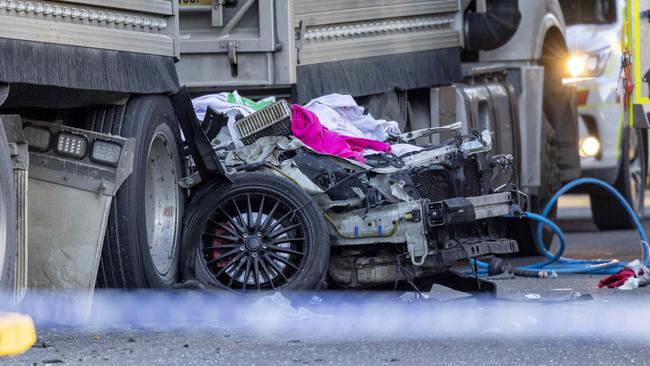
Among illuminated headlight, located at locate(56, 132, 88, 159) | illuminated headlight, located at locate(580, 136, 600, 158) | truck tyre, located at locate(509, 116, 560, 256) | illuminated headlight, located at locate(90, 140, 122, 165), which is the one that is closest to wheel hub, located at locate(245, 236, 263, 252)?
illuminated headlight, located at locate(90, 140, 122, 165)

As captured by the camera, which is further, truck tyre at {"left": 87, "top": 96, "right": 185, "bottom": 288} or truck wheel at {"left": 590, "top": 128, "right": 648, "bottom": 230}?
truck wheel at {"left": 590, "top": 128, "right": 648, "bottom": 230}

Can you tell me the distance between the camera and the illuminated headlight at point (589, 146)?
15375 millimetres

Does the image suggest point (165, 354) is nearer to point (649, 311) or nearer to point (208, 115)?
point (208, 115)

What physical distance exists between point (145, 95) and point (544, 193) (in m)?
6.39

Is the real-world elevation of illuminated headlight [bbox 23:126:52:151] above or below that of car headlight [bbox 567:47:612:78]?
below

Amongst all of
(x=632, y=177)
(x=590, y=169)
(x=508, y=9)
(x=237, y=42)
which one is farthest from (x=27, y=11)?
(x=632, y=177)

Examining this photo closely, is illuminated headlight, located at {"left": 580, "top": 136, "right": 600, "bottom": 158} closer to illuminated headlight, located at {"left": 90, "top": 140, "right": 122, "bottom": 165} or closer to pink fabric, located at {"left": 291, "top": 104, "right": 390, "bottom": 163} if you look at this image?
pink fabric, located at {"left": 291, "top": 104, "right": 390, "bottom": 163}

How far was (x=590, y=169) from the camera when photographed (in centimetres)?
1548

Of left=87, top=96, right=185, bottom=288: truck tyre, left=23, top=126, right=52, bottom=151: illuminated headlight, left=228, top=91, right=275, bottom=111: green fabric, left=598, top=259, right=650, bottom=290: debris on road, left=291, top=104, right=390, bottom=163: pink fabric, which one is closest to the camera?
left=23, top=126, right=52, bottom=151: illuminated headlight

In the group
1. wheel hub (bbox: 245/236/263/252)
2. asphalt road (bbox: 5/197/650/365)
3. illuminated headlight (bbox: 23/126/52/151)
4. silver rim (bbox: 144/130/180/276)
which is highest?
illuminated headlight (bbox: 23/126/52/151)

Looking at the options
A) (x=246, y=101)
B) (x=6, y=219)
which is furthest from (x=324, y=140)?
(x=6, y=219)

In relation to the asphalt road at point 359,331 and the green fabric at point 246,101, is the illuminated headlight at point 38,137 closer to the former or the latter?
the asphalt road at point 359,331

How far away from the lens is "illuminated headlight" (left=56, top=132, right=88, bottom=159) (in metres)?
7.45

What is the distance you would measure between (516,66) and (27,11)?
7.31 m
